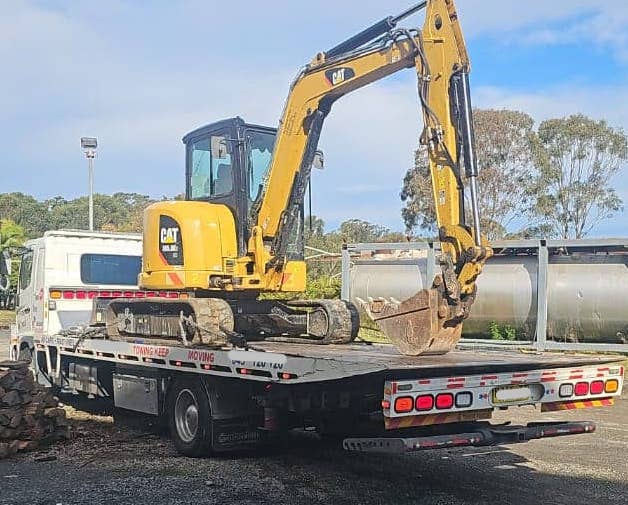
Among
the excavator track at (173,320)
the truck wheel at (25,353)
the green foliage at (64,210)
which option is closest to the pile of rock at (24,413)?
the excavator track at (173,320)

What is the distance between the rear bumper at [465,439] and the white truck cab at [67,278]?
7.13m

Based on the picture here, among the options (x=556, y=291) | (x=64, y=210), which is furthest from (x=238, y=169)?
(x=64, y=210)

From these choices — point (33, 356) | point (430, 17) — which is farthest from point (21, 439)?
point (430, 17)

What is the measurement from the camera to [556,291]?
687 inches

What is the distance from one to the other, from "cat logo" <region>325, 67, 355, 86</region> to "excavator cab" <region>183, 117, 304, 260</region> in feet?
4.47

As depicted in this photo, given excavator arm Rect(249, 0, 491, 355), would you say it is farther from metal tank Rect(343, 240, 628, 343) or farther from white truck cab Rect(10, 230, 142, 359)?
metal tank Rect(343, 240, 628, 343)

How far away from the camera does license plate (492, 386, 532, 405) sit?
22.9 feet

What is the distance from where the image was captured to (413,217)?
4178 cm

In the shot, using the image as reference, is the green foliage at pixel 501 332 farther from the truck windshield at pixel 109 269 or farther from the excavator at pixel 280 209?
the truck windshield at pixel 109 269

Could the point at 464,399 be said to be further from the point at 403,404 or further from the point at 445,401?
the point at 403,404

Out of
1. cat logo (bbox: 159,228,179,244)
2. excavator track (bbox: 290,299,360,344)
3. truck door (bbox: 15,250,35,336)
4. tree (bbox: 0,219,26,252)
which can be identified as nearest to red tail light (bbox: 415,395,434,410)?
excavator track (bbox: 290,299,360,344)

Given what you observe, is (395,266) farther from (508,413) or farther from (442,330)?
(442,330)

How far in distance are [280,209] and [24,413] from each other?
12.5ft

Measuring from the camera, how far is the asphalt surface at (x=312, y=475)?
732 cm
